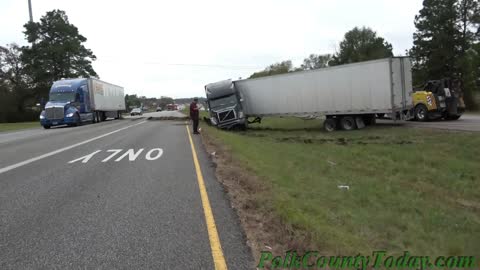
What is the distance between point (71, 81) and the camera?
36000 mm

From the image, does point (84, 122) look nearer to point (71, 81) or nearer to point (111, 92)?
point (71, 81)

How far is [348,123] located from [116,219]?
1977 cm

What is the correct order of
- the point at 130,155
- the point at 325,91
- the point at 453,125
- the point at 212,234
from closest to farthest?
the point at 212,234, the point at 130,155, the point at 453,125, the point at 325,91

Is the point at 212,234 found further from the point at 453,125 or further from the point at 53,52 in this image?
the point at 53,52

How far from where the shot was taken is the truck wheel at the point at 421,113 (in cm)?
2458

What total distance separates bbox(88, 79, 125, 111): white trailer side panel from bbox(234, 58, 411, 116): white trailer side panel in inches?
637

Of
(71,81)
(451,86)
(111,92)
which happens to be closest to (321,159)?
(451,86)

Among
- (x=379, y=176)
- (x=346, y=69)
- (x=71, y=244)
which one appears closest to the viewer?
(x=71, y=244)

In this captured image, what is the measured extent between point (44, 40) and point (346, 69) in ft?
177

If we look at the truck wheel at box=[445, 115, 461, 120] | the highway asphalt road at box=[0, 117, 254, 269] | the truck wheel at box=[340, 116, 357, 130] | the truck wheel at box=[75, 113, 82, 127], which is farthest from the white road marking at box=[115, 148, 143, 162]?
the truck wheel at box=[75, 113, 82, 127]

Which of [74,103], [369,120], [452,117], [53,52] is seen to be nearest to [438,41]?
[452,117]

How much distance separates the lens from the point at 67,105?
34.1m

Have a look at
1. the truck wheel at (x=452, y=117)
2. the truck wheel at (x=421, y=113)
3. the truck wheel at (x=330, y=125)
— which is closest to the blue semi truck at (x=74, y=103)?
the truck wheel at (x=330, y=125)

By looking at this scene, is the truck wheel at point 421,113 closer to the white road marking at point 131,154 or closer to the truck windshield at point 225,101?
the truck windshield at point 225,101
